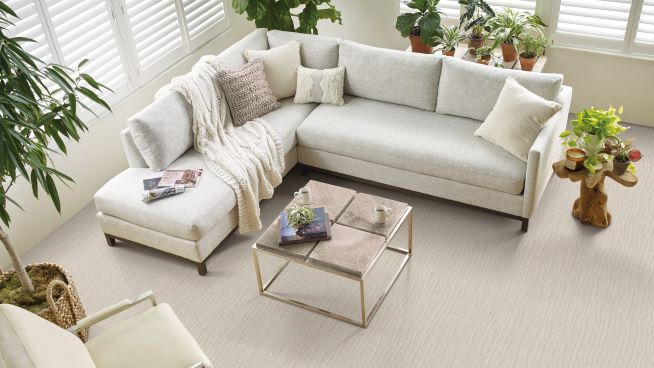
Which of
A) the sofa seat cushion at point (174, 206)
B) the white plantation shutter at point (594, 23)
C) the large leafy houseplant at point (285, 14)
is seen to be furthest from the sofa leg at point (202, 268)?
the white plantation shutter at point (594, 23)

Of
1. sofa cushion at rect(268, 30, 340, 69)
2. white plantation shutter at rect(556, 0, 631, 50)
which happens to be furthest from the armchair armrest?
white plantation shutter at rect(556, 0, 631, 50)

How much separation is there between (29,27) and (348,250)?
2349 mm

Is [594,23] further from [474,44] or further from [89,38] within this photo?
[89,38]

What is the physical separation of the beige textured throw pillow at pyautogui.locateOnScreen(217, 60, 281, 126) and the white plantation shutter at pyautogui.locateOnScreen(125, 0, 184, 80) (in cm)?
83

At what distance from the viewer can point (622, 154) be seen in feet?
12.2

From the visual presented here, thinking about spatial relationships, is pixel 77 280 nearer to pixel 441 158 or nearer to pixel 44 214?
pixel 44 214

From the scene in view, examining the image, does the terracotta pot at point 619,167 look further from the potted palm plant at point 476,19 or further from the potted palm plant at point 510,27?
the potted palm plant at point 476,19

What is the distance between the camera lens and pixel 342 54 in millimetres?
4566

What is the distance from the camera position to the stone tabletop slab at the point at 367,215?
348 cm

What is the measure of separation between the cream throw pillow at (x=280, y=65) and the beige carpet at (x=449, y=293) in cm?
88

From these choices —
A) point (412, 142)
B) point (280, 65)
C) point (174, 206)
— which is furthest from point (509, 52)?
point (174, 206)

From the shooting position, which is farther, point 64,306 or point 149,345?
point 64,306

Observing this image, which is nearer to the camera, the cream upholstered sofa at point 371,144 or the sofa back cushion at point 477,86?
the cream upholstered sofa at point 371,144

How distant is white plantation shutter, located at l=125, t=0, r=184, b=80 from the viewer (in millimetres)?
4656
